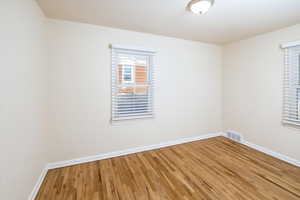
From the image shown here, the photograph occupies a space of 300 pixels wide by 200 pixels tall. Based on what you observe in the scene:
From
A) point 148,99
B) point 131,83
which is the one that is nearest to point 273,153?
point 148,99

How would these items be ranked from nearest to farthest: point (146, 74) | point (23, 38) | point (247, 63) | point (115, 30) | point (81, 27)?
1. point (23, 38)
2. point (81, 27)
3. point (115, 30)
4. point (146, 74)
5. point (247, 63)

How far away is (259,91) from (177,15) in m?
2.30

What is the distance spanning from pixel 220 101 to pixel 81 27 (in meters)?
3.59

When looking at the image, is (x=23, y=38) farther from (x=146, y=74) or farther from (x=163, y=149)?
(x=163, y=149)

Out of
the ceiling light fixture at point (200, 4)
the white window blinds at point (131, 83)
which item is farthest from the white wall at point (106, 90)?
the ceiling light fixture at point (200, 4)

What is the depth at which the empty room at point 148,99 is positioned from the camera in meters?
1.53

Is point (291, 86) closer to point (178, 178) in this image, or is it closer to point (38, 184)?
point (178, 178)

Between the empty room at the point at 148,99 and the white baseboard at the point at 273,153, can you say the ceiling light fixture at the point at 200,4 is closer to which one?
the empty room at the point at 148,99

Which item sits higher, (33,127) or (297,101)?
(297,101)

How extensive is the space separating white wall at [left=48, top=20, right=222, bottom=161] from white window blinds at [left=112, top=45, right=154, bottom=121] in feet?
0.43

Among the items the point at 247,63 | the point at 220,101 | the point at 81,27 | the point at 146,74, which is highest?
the point at 81,27

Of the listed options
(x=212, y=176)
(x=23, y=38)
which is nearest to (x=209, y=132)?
(x=212, y=176)

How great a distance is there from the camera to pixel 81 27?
2.23 metres

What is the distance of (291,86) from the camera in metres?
2.33
